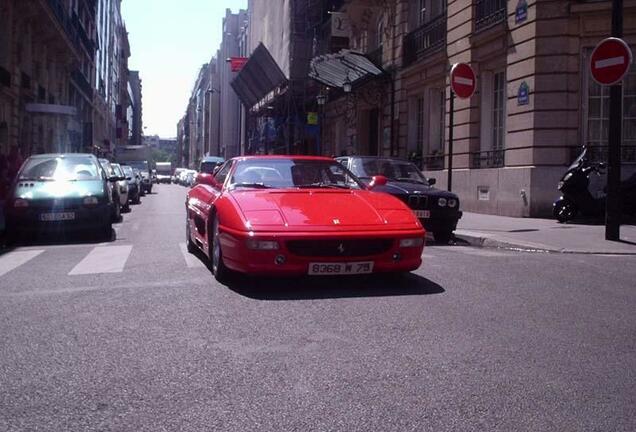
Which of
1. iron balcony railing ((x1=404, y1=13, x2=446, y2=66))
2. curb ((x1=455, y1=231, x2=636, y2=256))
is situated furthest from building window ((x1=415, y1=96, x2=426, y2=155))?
curb ((x1=455, y1=231, x2=636, y2=256))

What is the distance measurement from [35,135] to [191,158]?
128382 mm

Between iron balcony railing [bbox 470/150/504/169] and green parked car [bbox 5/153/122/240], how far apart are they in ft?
33.3

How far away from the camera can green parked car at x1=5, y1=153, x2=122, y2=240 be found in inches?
451

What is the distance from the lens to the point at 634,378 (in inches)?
160

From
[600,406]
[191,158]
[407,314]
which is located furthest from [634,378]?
[191,158]

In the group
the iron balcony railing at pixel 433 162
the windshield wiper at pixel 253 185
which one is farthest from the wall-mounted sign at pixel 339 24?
the windshield wiper at pixel 253 185

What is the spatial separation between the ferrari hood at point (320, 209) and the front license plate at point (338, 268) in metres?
0.33

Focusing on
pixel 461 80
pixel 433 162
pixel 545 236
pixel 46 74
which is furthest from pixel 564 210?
pixel 46 74

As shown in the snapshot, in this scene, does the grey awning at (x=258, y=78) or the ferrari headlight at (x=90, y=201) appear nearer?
the ferrari headlight at (x=90, y=201)

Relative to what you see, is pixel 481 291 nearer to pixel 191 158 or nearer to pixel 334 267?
pixel 334 267

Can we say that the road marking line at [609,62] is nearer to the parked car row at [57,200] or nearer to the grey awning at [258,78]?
the parked car row at [57,200]

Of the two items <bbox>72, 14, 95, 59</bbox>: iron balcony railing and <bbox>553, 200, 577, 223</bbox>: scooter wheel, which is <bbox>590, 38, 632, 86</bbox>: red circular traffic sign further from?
<bbox>72, 14, 95, 59</bbox>: iron balcony railing

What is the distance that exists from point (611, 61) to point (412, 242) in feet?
19.9

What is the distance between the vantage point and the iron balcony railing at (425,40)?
851 inches
